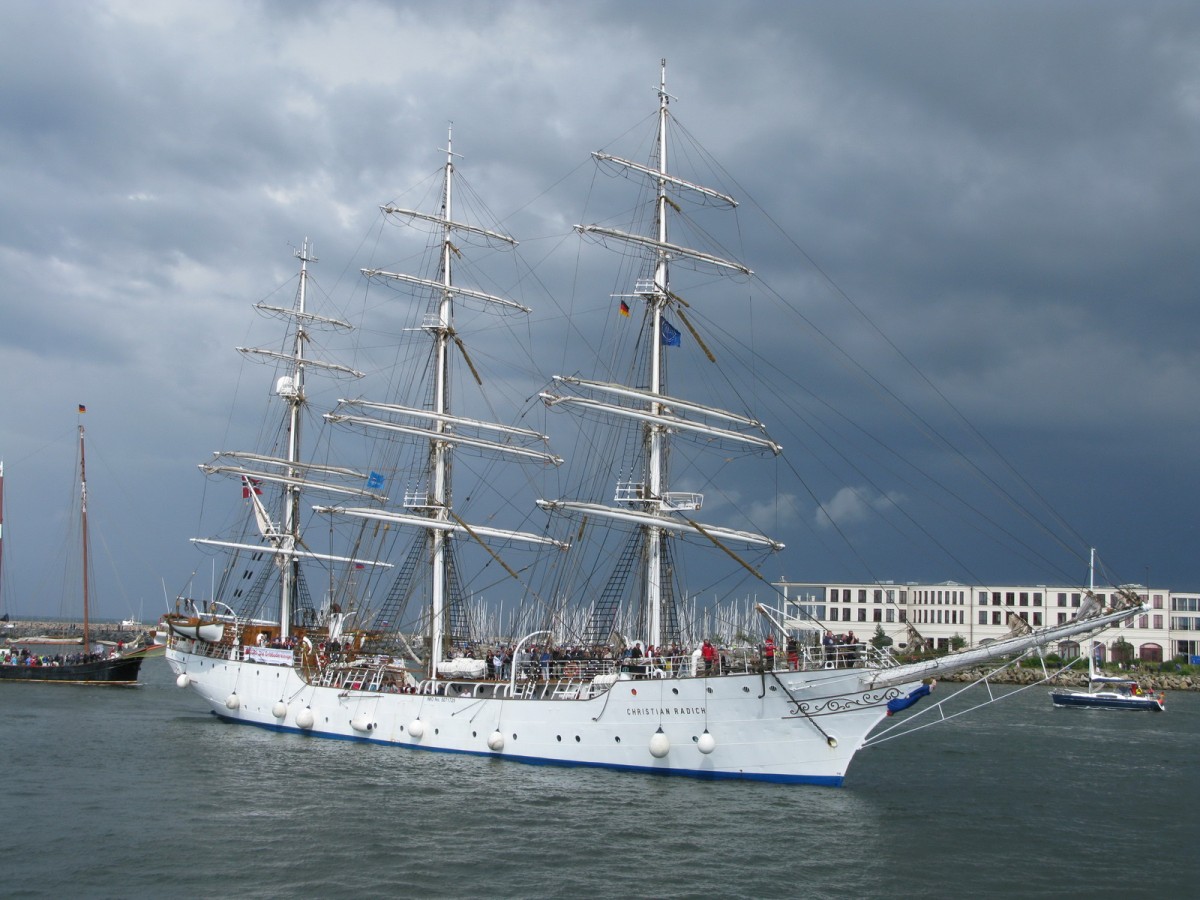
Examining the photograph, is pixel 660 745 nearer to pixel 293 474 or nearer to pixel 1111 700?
pixel 293 474

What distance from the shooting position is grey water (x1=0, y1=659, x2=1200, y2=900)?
69.3ft

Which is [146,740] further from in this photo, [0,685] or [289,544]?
[0,685]

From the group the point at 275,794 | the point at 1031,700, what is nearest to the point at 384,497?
the point at 275,794

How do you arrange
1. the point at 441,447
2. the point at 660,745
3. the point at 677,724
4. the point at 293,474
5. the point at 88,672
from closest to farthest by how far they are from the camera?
the point at 660,745, the point at 677,724, the point at 441,447, the point at 293,474, the point at 88,672

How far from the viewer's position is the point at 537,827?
83.6 feet

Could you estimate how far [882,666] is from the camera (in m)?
30.2

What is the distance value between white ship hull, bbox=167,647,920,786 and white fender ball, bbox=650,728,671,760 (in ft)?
0.09

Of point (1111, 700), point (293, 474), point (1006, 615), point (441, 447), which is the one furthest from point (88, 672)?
point (1006, 615)

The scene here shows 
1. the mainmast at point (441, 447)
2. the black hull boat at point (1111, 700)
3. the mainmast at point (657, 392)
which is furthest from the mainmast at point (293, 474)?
the black hull boat at point (1111, 700)

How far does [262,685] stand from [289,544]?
1297cm

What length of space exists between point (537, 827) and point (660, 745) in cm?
633

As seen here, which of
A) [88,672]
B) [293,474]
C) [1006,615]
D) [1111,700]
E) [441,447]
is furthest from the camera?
[1006,615]

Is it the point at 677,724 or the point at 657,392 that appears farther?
the point at 657,392

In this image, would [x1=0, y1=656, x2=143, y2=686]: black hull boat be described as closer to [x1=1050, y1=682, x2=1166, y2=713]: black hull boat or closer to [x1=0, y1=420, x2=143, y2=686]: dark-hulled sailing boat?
[x1=0, y1=420, x2=143, y2=686]: dark-hulled sailing boat
